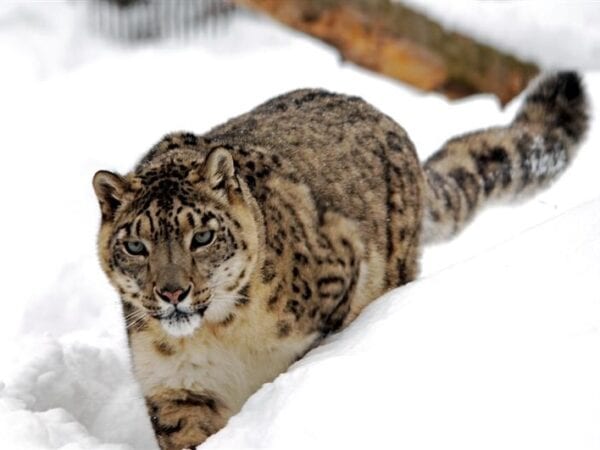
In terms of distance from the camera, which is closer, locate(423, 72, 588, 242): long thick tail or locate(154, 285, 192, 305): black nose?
locate(154, 285, 192, 305): black nose

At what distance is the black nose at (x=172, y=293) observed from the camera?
445 cm

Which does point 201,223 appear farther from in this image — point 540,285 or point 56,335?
point 56,335

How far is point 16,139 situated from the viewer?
10.1 m

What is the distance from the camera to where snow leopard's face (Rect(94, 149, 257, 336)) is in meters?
4.51

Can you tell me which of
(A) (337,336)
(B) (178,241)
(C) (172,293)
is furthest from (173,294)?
(A) (337,336)

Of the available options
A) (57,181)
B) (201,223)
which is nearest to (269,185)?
(201,223)

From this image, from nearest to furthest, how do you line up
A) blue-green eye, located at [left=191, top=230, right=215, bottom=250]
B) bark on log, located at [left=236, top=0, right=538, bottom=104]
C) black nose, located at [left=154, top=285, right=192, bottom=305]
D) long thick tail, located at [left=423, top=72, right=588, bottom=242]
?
1. black nose, located at [left=154, top=285, right=192, bottom=305]
2. blue-green eye, located at [left=191, top=230, right=215, bottom=250]
3. long thick tail, located at [left=423, top=72, right=588, bottom=242]
4. bark on log, located at [left=236, top=0, right=538, bottom=104]

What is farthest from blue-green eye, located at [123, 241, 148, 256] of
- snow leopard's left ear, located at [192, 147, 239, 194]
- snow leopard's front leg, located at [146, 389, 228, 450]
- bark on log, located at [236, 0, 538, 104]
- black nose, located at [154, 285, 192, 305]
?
bark on log, located at [236, 0, 538, 104]

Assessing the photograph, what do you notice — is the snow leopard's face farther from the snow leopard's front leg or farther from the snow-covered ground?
the snow-covered ground

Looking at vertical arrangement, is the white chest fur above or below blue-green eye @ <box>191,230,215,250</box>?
below

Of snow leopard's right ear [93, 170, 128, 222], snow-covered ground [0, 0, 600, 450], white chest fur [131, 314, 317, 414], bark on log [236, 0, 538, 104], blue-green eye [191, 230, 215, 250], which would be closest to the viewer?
snow-covered ground [0, 0, 600, 450]

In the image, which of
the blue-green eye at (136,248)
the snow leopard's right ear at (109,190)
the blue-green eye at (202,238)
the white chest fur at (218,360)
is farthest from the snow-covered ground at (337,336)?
the snow leopard's right ear at (109,190)

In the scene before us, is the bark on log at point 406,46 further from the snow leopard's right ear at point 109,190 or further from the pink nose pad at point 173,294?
the pink nose pad at point 173,294

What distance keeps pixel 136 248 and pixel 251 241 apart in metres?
0.44
